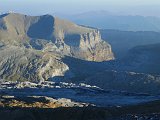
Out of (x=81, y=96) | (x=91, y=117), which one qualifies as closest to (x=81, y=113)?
(x=91, y=117)

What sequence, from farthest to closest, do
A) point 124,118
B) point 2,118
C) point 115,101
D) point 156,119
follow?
point 115,101
point 2,118
point 124,118
point 156,119

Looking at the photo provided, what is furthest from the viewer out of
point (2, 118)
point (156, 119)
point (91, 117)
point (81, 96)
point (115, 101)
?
point (81, 96)

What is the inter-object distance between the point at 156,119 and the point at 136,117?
296cm

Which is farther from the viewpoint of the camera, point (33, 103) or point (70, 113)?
point (33, 103)

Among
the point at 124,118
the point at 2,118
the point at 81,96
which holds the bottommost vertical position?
the point at 81,96

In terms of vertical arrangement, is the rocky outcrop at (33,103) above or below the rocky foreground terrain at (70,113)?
below

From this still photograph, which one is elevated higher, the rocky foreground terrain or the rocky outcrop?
the rocky foreground terrain

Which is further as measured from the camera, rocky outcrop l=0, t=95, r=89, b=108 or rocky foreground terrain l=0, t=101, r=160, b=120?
rocky outcrop l=0, t=95, r=89, b=108

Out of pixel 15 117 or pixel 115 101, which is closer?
pixel 15 117

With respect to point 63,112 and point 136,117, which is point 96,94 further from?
point 136,117

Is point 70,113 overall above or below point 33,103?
above

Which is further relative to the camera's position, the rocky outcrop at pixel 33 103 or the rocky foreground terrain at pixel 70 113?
the rocky outcrop at pixel 33 103

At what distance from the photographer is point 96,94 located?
619 ft

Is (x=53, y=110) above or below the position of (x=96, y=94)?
above
